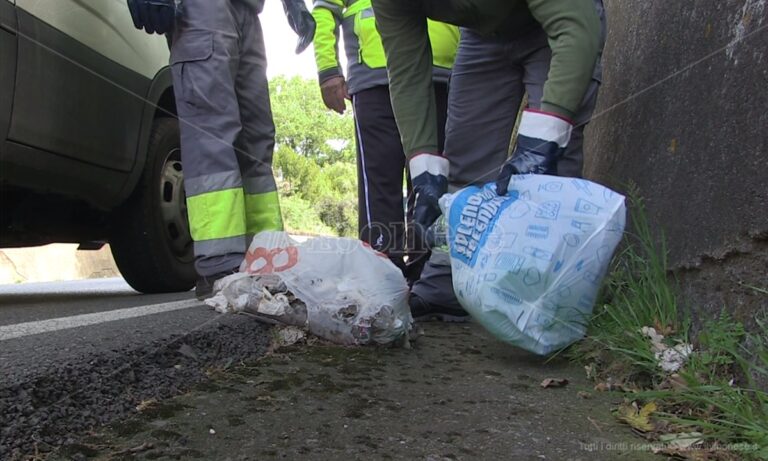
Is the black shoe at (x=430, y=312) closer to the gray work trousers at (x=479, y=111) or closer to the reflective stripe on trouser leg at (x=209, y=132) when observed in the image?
the gray work trousers at (x=479, y=111)

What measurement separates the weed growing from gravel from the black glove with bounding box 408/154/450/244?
21.6 inches

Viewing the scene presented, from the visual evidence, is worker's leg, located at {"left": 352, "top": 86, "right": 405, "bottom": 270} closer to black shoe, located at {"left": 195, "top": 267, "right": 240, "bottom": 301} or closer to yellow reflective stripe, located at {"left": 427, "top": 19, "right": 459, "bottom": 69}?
yellow reflective stripe, located at {"left": 427, "top": 19, "right": 459, "bottom": 69}

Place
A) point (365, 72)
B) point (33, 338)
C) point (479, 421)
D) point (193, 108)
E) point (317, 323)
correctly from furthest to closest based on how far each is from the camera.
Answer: point (365, 72) → point (193, 108) → point (317, 323) → point (33, 338) → point (479, 421)

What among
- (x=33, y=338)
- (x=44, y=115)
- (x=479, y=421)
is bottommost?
(x=479, y=421)

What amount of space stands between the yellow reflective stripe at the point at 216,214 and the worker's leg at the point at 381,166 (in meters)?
0.84

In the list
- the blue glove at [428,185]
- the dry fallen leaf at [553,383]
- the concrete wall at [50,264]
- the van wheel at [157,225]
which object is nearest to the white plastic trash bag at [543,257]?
the dry fallen leaf at [553,383]

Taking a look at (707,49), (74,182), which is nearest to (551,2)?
(707,49)

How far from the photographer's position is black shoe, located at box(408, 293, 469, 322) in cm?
215

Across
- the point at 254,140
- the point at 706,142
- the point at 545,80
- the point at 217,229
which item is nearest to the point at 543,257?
the point at 706,142

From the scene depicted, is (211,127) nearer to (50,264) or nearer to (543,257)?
(543,257)

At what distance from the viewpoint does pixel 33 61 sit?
173 centimetres

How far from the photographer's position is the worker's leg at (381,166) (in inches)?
102

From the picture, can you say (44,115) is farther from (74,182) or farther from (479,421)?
(479,421)

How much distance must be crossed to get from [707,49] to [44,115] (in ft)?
6.13
